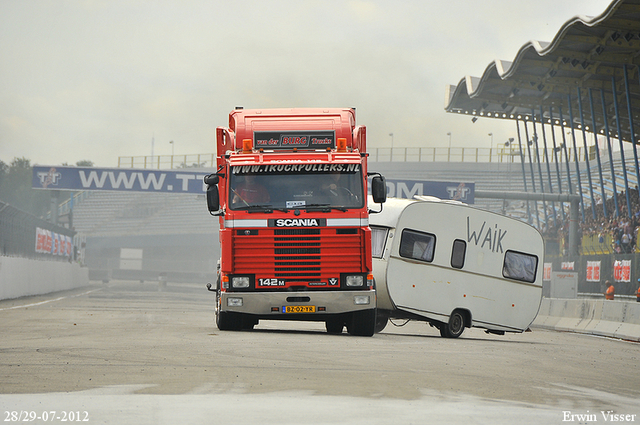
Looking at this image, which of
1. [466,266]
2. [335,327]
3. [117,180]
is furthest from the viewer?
[117,180]

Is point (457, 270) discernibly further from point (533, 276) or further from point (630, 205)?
point (630, 205)

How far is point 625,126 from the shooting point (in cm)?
5431

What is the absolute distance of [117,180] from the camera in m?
52.2

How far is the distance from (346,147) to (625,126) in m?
44.2

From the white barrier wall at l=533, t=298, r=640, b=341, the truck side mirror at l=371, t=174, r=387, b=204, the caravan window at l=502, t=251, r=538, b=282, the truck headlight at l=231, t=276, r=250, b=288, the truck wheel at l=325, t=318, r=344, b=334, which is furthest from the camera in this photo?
the white barrier wall at l=533, t=298, r=640, b=341

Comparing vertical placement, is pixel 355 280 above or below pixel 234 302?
above

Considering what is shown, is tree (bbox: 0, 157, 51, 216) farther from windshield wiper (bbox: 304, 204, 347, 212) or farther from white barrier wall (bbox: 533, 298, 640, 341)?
windshield wiper (bbox: 304, 204, 347, 212)

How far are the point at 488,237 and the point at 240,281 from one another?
5.91 meters

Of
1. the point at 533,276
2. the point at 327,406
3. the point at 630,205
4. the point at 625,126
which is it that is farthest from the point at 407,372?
the point at 625,126

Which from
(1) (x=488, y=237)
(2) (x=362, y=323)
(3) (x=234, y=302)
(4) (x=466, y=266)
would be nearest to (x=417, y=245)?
(4) (x=466, y=266)

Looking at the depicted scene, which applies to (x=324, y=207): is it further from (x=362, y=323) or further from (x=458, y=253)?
(x=458, y=253)

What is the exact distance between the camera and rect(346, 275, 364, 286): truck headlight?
1428 centimetres

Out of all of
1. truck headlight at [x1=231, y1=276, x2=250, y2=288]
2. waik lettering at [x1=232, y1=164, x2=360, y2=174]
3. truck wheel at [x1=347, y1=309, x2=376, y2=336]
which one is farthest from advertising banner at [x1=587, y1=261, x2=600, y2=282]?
truck headlight at [x1=231, y1=276, x2=250, y2=288]

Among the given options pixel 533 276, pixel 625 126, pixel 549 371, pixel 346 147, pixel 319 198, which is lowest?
pixel 549 371
